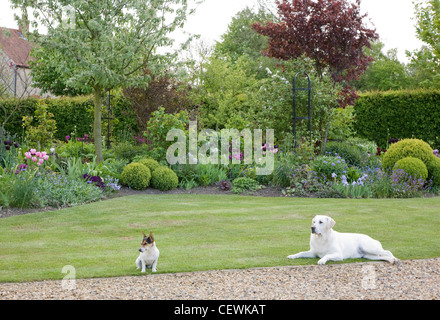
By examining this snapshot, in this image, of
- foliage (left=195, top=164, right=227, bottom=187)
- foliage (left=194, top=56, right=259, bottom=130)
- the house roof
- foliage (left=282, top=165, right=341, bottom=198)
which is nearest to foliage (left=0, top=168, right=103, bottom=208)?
foliage (left=195, top=164, right=227, bottom=187)

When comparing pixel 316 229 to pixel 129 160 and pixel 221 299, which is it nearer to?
pixel 221 299

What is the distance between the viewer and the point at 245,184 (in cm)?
1116

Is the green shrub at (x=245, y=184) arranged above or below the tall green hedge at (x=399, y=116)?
below

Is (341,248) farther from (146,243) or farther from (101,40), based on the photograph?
(101,40)

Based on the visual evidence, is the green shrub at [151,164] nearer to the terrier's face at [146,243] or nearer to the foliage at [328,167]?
the foliage at [328,167]

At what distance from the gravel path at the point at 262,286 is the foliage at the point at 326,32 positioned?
1003 cm

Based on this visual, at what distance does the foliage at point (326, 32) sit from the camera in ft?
46.0

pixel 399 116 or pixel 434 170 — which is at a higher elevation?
pixel 399 116

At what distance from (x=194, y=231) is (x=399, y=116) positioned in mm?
11215

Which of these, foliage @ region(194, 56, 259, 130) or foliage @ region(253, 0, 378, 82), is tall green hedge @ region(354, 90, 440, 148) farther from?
foliage @ region(194, 56, 259, 130)

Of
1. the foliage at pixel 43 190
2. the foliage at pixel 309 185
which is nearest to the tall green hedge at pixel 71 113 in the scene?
the foliage at pixel 43 190

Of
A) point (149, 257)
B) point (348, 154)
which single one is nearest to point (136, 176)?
point (348, 154)

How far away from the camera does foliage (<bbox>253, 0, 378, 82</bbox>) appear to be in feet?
46.0

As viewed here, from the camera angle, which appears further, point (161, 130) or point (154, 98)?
point (154, 98)
